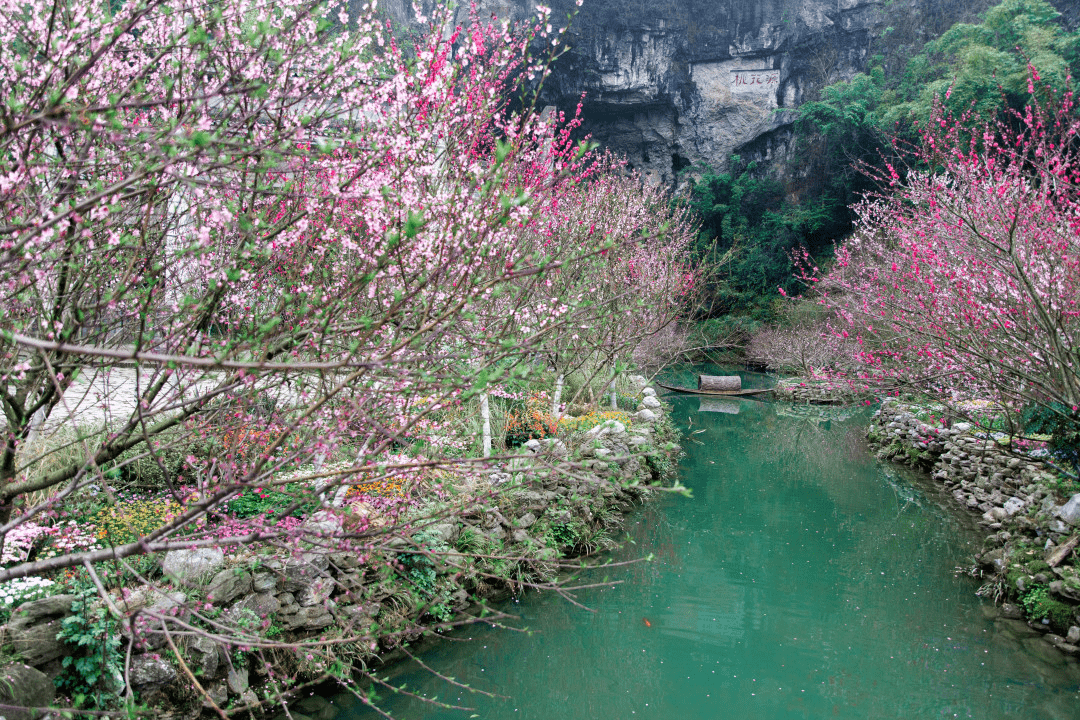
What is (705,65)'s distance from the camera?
3506cm

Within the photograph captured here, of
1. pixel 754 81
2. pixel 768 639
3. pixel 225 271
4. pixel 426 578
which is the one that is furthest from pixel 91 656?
pixel 754 81

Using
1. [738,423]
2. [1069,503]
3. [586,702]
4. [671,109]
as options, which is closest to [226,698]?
[586,702]

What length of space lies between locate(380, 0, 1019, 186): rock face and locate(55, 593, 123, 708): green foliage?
34104 millimetres

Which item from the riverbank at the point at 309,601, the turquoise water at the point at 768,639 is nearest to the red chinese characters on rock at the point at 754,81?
the turquoise water at the point at 768,639

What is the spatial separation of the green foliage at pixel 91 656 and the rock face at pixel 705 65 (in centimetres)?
3410

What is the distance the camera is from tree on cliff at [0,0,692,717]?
1.95m

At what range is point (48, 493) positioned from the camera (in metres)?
4.81

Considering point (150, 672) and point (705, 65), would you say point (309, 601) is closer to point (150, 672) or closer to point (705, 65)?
point (150, 672)

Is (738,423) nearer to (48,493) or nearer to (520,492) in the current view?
(520,492)

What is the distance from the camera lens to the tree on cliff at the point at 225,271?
1.95 m

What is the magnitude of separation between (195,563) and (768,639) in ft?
15.2

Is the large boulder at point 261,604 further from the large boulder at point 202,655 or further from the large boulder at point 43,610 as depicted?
the large boulder at point 43,610

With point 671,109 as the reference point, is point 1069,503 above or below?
below

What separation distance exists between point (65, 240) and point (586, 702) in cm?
434
